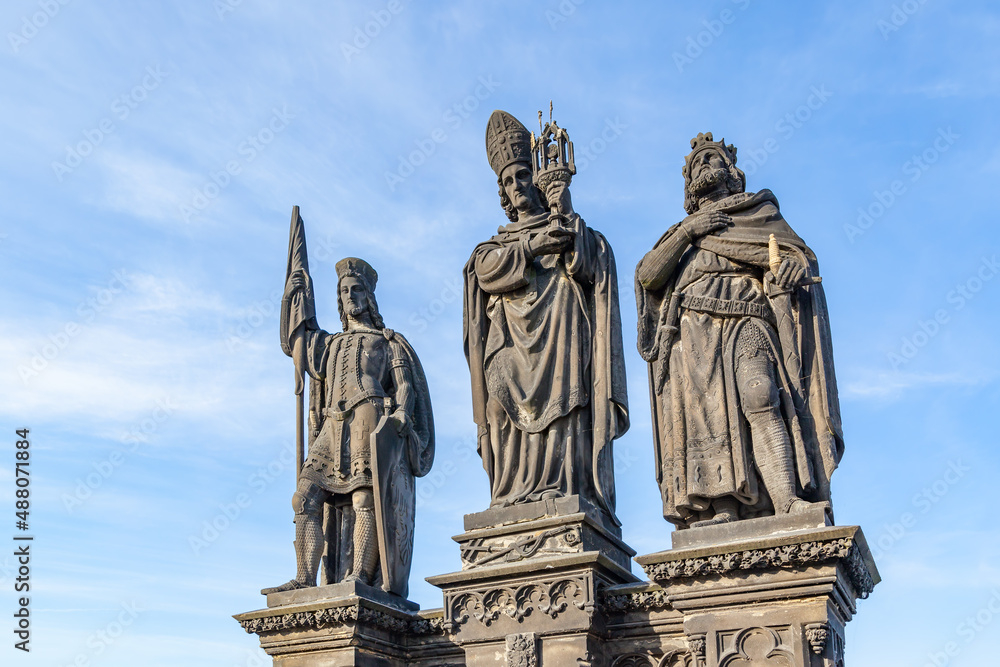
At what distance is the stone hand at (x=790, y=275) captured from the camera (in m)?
9.37

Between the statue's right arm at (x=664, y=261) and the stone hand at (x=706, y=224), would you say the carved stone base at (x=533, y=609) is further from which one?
the stone hand at (x=706, y=224)

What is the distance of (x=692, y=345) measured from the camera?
9.60 meters

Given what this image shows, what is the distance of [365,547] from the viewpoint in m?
11.0

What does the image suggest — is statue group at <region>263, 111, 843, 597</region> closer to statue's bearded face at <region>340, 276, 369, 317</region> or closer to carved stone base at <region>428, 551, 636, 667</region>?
statue's bearded face at <region>340, 276, 369, 317</region>

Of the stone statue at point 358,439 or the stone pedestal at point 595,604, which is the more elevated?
the stone statue at point 358,439

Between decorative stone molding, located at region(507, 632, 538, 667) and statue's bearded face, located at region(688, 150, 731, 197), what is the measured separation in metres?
4.29

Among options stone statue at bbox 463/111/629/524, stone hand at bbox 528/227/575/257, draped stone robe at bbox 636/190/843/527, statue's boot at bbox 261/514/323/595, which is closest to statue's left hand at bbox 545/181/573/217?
stone statue at bbox 463/111/629/524

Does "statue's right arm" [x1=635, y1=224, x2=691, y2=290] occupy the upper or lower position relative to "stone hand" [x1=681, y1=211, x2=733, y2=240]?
lower

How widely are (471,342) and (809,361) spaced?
3.31 metres

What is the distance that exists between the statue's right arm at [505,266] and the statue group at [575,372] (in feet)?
0.07

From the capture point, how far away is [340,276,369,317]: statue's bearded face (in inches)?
481

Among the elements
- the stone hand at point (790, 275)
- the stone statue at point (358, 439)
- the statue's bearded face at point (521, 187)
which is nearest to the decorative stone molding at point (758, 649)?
the stone hand at point (790, 275)

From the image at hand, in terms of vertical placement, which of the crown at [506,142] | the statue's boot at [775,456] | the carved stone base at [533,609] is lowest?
the carved stone base at [533,609]

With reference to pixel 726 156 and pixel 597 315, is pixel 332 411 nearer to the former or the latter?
pixel 597 315
